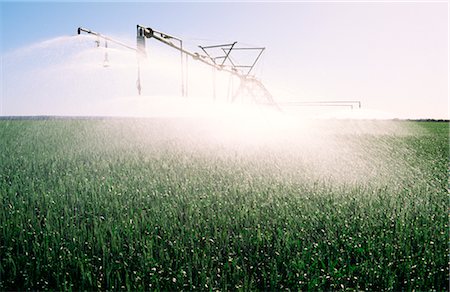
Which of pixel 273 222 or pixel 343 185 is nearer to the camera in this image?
pixel 273 222

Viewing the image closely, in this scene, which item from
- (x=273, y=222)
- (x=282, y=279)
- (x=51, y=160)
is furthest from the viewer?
(x=51, y=160)

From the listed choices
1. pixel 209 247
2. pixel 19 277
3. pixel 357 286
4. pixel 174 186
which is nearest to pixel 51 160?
pixel 174 186

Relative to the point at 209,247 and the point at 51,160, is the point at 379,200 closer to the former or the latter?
the point at 209,247

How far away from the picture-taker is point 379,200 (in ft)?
15.3

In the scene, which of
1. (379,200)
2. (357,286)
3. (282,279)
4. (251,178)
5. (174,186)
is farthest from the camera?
(251,178)

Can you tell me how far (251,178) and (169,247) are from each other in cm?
273

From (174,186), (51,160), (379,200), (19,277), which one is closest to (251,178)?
(174,186)

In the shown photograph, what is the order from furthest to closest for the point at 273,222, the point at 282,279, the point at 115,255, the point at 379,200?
the point at 379,200 → the point at 273,222 → the point at 115,255 → the point at 282,279

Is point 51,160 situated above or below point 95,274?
above

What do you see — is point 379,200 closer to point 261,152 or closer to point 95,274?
point 95,274

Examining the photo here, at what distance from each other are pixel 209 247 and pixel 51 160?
569 cm

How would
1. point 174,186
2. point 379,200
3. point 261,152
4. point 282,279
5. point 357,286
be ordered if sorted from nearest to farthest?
point 357,286 < point 282,279 < point 379,200 < point 174,186 < point 261,152

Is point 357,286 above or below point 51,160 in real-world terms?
below

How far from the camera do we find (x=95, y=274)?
9.86 feet
